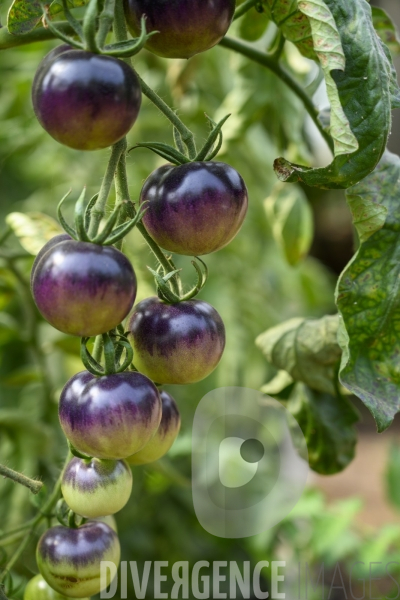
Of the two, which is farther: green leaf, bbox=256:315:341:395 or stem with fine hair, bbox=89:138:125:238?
green leaf, bbox=256:315:341:395

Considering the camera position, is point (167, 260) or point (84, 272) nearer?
point (84, 272)

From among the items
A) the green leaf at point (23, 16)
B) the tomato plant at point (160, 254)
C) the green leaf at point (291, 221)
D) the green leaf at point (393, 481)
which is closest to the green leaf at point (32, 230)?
the tomato plant at point (160, 254)

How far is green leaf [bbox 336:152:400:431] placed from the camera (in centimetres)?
60

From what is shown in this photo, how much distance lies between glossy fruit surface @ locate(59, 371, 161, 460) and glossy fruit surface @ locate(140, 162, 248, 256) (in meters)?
0.10

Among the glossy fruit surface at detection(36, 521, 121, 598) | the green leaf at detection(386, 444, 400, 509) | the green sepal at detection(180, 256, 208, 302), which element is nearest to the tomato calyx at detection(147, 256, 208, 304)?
the green sepal at detection(180, 256, 208, 302)

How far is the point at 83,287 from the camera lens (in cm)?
42

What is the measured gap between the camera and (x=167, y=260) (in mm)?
523

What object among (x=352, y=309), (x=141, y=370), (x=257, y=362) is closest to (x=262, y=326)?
(x=257, y=362)

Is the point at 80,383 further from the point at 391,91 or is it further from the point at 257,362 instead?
the point at 257,362

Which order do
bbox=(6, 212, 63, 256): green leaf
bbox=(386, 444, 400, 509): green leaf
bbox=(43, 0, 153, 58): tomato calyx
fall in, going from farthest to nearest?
bbox=(386, 444, 400, 509): green leaf, bbox=(6, 212, 63, 256): green leaf, bbox=(43, 0, 153, 58): tomato calyx

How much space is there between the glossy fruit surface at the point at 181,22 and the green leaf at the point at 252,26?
0.37 metres

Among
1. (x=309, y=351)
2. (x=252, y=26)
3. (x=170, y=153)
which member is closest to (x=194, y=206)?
(x=170, y=153)

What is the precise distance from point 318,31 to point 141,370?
278 millimetres

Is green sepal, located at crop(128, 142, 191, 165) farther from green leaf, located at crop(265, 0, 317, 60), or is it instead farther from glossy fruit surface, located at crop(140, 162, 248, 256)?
green leaf, located at crop(265, 0, 317, 60)
